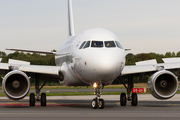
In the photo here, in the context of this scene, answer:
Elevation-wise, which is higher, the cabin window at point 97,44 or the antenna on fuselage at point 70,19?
the antenna on fuselage at point 70,19

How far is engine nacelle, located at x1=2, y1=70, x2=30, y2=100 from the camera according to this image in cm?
1977

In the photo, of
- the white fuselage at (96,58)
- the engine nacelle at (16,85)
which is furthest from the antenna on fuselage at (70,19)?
the engine nacelle at (16,85)

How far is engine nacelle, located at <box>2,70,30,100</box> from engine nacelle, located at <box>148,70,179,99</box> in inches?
267

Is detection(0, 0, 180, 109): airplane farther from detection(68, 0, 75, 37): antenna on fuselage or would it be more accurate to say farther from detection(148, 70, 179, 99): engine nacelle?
detection(68, 0, 75, 37): antenna on fuselage

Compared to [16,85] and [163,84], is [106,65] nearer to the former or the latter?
[163,84]

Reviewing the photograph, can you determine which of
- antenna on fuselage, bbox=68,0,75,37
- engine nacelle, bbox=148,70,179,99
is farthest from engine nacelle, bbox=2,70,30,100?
antenna on fuselage, bbox=68,0,75,37

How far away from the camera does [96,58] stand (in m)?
17.6

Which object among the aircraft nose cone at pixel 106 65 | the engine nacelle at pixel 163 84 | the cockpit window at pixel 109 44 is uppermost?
the cockpit window at pixel 109 44

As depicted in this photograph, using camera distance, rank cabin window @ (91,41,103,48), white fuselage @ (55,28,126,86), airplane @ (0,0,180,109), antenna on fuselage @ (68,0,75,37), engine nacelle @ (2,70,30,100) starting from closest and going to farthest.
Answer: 1. white fuselage @ (55,28,126,86)
2. airplane @ (0,0,180,109)
3. cabin window @ (91,41,103,48)
4. engine nacelle @ (2,70,30,100)
5. antenna on fuselage @ (68,0,75,37)

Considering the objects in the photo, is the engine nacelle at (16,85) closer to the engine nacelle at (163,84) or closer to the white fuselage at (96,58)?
the white fuselage at (96,58)

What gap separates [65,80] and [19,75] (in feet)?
11.1

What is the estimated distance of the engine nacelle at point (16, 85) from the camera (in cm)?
1977

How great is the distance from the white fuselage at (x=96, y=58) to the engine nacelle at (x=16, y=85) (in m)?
2.70

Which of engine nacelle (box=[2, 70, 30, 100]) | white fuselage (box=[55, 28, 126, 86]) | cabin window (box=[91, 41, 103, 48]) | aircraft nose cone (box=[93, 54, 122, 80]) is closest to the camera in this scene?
aircraft nose cone (box=[93, 54, 122, 80])
